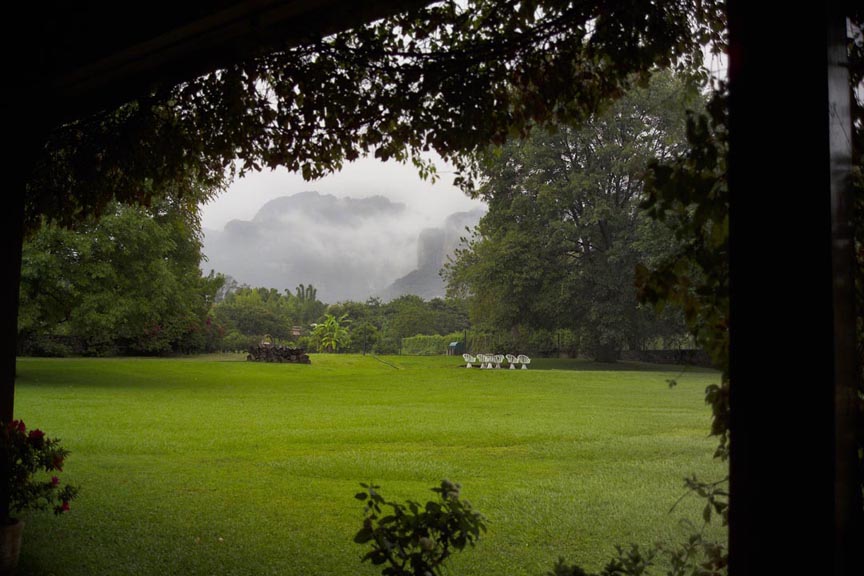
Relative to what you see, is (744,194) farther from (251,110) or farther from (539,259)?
(539,259)

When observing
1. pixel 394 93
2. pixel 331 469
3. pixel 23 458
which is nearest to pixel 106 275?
pixel 331 469

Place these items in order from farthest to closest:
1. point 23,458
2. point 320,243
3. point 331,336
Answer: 1. point 320,243
2. point 331,336
3. point 23,458

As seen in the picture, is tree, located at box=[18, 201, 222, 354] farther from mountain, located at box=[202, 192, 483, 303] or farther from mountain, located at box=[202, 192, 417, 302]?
mountain, located at box=[202, 192, 417, 302]

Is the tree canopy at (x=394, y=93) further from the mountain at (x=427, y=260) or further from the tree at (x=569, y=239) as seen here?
A: the mountain at (x=427, y=260)

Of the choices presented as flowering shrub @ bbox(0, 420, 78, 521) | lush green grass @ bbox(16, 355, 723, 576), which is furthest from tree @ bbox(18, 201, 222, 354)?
flowering shrub @ bbox(0, 420, 78, 521)

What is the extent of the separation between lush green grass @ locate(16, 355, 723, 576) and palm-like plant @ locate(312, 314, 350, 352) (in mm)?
14940

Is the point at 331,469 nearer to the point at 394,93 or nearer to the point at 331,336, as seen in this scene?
the point at 394,93

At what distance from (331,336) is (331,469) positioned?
23070 mm

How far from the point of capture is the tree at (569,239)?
19656mm

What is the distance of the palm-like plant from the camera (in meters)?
28.9

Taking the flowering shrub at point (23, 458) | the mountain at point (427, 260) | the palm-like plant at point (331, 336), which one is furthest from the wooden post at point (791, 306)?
the mountain at point (427, 260)

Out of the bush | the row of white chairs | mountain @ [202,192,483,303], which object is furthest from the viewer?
mountain @ [202,192,483,303]

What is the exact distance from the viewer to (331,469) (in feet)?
20.3

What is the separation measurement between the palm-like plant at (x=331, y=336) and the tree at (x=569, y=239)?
7.81 meters
